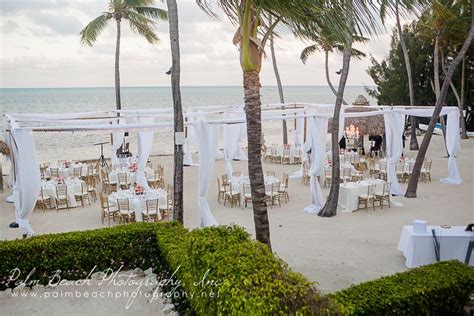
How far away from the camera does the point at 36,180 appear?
998cm

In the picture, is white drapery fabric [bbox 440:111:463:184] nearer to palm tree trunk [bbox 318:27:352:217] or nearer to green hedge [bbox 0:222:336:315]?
palm tree trunk [bbox 318:27:352:217]

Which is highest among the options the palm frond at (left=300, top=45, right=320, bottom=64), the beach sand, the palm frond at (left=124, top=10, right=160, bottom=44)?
the palm frond at (left=124, top=10, right=160, bottom=44)

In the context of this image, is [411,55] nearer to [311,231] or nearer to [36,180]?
[311,231]

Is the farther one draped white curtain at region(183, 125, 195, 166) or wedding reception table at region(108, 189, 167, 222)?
draped white curtain at region(183, 125, 195, 166)

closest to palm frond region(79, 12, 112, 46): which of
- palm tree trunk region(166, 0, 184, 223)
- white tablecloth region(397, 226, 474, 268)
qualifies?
palm tree trunk region(166, 0, 184, 223)

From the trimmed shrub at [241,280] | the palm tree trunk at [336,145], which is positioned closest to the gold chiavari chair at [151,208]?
the palm tree trunk at [336,145]

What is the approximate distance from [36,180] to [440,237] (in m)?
8.70

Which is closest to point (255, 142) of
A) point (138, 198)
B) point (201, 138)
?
point (201, 138)

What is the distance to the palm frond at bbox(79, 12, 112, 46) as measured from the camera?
19.6 metres

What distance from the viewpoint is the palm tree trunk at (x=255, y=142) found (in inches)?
270

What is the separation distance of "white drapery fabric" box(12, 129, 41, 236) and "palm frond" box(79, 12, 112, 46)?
36.5 feet

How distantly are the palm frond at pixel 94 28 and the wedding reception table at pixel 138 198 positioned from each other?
427 inches

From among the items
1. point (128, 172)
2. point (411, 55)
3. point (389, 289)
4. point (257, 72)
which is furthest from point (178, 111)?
point (411, 55)

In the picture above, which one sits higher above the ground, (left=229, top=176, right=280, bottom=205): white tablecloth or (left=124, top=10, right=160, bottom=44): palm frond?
(left=124, top=10, right=160, bottom=44): palm frond
